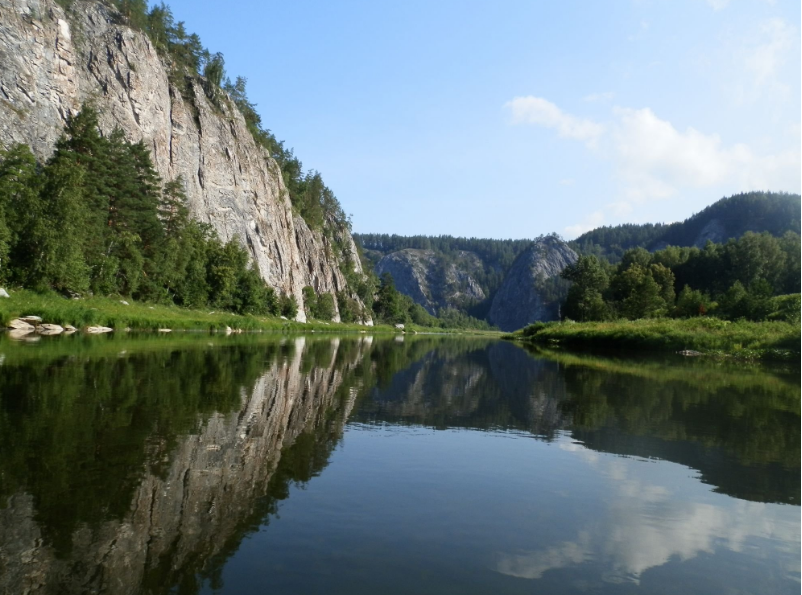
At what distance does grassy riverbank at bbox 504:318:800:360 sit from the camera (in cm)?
4016

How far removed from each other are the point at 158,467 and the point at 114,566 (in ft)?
9.35

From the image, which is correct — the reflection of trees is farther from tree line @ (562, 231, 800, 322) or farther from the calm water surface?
tree line @ (562, 231, 800, 322)

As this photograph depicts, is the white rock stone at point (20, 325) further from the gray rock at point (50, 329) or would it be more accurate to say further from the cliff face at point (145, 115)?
the cliff face at point (145, 115)

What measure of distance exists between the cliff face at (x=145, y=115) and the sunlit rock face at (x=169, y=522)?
57.7 metres

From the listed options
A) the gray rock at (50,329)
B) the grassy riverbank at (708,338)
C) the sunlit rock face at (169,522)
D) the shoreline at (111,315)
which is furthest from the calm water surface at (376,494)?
the grassy riverbank at (708,338)

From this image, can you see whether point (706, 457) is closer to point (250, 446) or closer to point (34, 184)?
point (250, 446)

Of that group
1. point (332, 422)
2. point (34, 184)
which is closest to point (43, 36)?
point (34, 184)

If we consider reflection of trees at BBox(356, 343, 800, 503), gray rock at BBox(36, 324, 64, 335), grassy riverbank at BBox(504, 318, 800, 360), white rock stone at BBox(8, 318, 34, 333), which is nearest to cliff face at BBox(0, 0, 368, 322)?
gray rock at BBox(36, 324, 64, 335)

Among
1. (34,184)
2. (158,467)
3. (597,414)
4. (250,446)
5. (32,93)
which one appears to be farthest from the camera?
(32,93)

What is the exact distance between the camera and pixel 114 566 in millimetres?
5070

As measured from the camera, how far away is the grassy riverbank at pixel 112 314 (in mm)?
38594

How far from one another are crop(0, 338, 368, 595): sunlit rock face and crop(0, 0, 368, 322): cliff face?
57733 mm

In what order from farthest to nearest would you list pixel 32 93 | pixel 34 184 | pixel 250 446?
1. pixel 32 93
2. pixel 34 184
3. pixel 250 446

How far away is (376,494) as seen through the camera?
24.9ft
